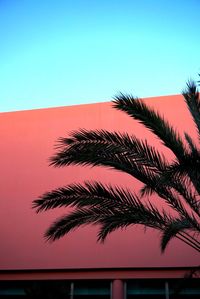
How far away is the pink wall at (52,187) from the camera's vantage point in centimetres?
1106

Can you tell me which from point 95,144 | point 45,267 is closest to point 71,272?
point 45,267

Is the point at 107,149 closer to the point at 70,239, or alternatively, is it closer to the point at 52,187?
the point at 70,239

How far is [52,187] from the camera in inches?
484

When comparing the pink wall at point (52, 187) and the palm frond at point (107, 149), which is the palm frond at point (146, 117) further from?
the pink wall at point (52, 187)

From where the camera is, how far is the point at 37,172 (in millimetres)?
12641

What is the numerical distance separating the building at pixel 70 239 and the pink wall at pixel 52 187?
25mm

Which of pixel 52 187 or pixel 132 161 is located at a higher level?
pixel 52 187

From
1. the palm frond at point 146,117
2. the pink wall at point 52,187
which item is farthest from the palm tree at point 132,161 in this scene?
the pink wall at point 52,187

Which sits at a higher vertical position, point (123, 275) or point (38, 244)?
point (38, 244)

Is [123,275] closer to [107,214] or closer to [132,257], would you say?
[132,257]

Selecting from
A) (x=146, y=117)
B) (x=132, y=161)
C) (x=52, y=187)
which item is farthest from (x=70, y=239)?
(x=146, y=117)

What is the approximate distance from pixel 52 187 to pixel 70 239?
1.66 m

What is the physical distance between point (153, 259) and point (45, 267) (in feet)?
9.69

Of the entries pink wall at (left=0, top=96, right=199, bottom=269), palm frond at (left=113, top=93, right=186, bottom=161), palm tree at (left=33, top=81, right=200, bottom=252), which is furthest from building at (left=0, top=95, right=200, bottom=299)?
palm frond at (left=113, top=93, right=186, bottom=161)
